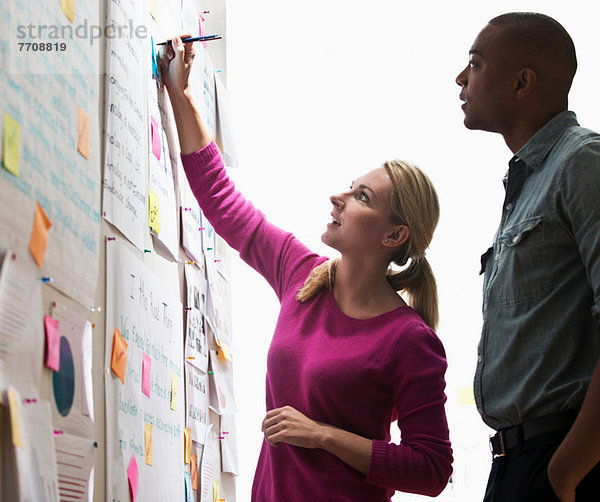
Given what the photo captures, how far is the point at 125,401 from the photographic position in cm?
107

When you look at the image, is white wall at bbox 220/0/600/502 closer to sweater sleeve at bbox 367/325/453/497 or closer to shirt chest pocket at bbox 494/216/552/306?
sweater sleeve at bbox 367/325/453/497

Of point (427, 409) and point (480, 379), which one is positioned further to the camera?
point (427, 409)

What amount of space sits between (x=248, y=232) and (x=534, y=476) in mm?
778

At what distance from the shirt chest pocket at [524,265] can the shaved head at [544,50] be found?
24 centimetres

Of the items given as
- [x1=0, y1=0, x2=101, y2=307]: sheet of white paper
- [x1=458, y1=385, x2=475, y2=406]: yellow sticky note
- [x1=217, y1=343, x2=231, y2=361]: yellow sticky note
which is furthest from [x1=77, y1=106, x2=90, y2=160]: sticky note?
[x1=458, y1=385, x2=475, y2=406]: yellow sticky note

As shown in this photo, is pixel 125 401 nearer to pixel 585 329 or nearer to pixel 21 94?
pixel 21 94

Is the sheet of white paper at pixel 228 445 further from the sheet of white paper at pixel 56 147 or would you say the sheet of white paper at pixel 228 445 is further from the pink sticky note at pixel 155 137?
the sheet of white paper at pixel 56 147

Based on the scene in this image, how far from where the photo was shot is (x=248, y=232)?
151 centimetres

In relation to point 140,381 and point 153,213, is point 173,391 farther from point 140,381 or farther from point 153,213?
point 153,213

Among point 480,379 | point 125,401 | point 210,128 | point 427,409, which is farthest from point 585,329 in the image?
point 210,128

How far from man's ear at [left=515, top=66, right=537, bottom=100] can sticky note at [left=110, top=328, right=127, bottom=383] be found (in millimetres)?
729

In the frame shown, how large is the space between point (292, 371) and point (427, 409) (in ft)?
0.88

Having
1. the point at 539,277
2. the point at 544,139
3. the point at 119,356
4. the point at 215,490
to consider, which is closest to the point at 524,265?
the point at 539,277

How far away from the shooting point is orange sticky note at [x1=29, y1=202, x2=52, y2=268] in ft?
2.66
